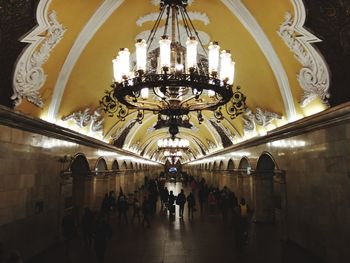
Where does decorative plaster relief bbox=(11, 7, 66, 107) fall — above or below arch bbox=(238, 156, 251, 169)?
above

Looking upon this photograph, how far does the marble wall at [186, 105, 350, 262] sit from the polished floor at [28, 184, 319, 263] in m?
0.77

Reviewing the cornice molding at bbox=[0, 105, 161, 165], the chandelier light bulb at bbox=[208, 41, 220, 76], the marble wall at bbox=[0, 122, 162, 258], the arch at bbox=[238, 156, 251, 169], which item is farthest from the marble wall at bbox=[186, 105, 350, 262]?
the marble wall at bbox=[0, 122, 162, 258]

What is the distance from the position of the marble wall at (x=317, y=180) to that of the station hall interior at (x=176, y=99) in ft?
0.13

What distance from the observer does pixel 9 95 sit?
6.42 meters

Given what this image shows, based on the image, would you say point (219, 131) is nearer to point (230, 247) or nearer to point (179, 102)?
point (230, 247)

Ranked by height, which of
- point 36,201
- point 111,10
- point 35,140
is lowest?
point 36,201

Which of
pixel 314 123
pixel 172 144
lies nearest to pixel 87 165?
pixel 172 144

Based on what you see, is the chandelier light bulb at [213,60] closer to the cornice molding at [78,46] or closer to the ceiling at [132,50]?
the ceiling at [132,50]

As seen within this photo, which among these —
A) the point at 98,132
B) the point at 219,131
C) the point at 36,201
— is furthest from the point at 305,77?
the point at 219,131

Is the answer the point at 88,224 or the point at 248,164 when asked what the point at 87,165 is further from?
the point at 248,164

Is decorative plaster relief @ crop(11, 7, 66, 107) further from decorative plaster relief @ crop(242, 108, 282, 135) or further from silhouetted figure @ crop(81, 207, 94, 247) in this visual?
decorative plaster relief @ crop(242, 108, 282, 135)

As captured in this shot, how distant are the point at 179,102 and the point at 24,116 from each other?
355 cm

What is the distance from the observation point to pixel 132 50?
901 centimetres

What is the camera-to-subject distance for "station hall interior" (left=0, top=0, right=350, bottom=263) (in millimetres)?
5441
